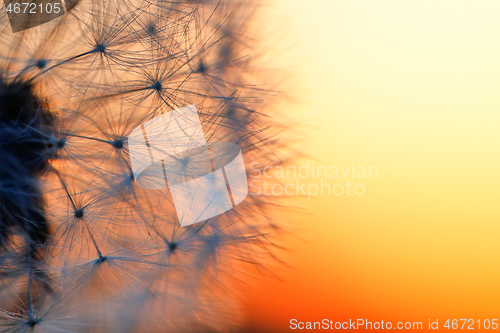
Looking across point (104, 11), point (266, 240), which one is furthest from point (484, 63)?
point (104, 11)

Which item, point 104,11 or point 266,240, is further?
point 266,240

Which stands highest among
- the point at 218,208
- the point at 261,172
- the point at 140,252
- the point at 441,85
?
the point at 441,85

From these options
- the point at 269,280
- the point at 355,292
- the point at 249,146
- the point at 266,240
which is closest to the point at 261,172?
the point at 249,146

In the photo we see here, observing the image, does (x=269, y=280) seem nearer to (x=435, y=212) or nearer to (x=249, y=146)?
(x=249, y=146)

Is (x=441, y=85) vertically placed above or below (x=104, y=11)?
below
